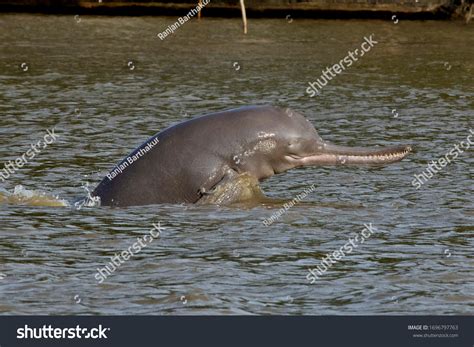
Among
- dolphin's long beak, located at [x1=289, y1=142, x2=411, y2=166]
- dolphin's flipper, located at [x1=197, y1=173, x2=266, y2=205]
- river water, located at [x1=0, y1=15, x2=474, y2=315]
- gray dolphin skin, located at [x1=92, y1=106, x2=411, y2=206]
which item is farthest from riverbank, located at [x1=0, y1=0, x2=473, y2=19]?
dolphin's flipper, located at [x1=197, y1=173, x2=266, y2=205]

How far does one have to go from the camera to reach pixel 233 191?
1542cm

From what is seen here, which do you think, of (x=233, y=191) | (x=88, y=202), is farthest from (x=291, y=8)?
(x=233, y=191)

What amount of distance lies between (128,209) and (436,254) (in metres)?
3.67

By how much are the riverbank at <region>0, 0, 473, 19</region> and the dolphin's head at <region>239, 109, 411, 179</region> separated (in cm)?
2105

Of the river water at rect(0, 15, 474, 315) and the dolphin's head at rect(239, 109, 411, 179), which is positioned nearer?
the river water at rect(0, 15, 474, 315)

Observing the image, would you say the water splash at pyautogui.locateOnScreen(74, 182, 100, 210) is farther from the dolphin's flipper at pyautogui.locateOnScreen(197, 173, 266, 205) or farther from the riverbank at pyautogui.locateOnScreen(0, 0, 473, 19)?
the riverbank at pyautogui.locateOnScreen(0, 0, 473, 19)

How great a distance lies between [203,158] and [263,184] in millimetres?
2373

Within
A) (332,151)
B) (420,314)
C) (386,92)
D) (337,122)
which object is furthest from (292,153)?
(386,92)

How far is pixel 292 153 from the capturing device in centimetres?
1581

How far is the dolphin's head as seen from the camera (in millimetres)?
15695

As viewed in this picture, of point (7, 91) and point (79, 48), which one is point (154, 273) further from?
point (79, 48)

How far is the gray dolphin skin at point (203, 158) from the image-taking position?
15297 mm

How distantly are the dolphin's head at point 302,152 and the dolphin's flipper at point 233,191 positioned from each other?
0.57 ft

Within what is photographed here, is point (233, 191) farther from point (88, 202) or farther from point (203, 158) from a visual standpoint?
point (88, 202)
